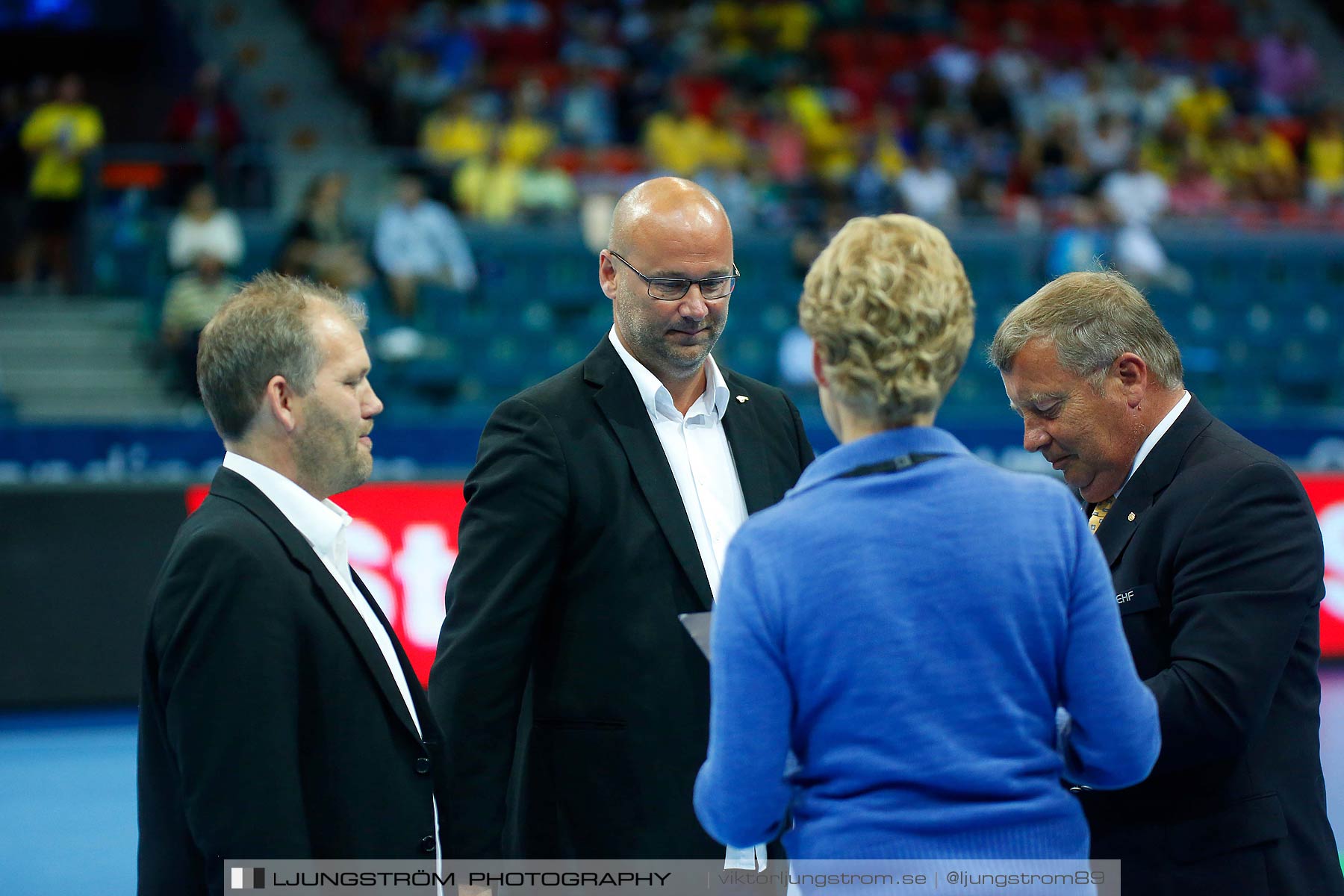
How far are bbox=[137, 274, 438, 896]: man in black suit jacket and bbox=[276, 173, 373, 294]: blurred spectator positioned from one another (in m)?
7.53

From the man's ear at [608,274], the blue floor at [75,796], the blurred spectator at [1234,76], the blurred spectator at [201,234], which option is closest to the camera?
the man's ear at [608,274]

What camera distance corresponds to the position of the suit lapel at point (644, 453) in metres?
2.68

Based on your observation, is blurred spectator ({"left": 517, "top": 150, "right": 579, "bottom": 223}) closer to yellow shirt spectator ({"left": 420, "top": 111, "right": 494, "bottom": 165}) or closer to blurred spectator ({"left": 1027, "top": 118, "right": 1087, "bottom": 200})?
yellow shirt spectator ({"left": 420, "top": 111, "right": 494, "bottom": 165})

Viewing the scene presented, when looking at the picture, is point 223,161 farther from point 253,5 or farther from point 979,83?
point 979,83

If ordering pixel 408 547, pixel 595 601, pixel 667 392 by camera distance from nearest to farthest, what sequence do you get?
1. pixel 595 601
2. pixel 667 392
3. pixel 408 547

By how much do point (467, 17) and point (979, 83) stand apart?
5.55 metres

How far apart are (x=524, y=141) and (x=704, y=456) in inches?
371

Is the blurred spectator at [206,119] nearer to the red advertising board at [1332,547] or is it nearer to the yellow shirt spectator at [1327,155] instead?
the red advertising board at [1332,547]

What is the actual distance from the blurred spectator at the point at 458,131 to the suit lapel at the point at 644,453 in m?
9.15

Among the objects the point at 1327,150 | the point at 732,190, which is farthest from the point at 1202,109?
the point at 732,190

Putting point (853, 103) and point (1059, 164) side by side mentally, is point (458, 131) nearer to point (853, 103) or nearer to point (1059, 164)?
point (853, 103)

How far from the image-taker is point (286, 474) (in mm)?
2355

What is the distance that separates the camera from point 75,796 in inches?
230

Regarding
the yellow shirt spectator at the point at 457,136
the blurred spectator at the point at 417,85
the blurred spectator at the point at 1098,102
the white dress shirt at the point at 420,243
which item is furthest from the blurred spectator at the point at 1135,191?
the blurred spectator at the point at 417,85
